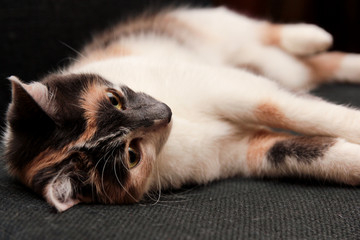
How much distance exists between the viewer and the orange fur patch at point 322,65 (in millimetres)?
1931

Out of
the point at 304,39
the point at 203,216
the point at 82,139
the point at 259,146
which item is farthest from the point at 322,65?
the point at 82,139

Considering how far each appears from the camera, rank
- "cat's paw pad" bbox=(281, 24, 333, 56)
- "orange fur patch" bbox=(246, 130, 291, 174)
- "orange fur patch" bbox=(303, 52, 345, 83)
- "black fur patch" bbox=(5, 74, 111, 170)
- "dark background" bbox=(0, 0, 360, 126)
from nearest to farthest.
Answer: "black fur patch" bbox=(5, 74, 111, 170) → "orange fur patch" bbox=(246, 130, 291, 174) → "dark background" bbox=(0, 0, 360, 126) → "cat's paw pad" bbox=(281, 24, 333, 56) → "orange fur patch" bbox=(303, 52, 345, 83)

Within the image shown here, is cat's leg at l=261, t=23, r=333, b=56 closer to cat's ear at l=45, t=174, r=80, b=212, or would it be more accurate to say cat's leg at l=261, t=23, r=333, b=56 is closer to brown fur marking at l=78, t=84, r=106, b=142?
brown fur marking at l=78, t=84, r=106, b=142

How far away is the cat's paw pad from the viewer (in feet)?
5.87

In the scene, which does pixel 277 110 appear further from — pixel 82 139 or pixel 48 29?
pixel 48 29

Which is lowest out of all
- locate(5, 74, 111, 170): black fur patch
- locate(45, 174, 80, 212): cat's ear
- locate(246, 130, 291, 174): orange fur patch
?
locate(246, 130, 291, 174): orange fur patch

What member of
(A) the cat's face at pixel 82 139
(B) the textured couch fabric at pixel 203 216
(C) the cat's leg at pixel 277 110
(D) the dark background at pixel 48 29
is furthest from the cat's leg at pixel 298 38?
(A) the cat's face at pixel 82 139

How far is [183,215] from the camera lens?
2.99 feet

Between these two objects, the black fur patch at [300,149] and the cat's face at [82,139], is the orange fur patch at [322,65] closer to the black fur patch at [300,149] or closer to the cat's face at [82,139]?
the black fur patch at [300,149]

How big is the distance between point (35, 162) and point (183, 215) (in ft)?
1.35

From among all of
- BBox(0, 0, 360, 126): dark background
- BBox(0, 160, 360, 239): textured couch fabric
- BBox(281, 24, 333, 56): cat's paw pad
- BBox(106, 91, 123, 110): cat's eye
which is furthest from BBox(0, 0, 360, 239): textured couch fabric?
BBox(281, 24, 333, 56): cat's paw pad

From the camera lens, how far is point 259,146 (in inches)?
49.3

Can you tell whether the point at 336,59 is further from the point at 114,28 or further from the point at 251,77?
the point at 114,28

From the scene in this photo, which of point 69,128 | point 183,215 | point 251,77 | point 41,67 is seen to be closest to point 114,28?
point 41,67
